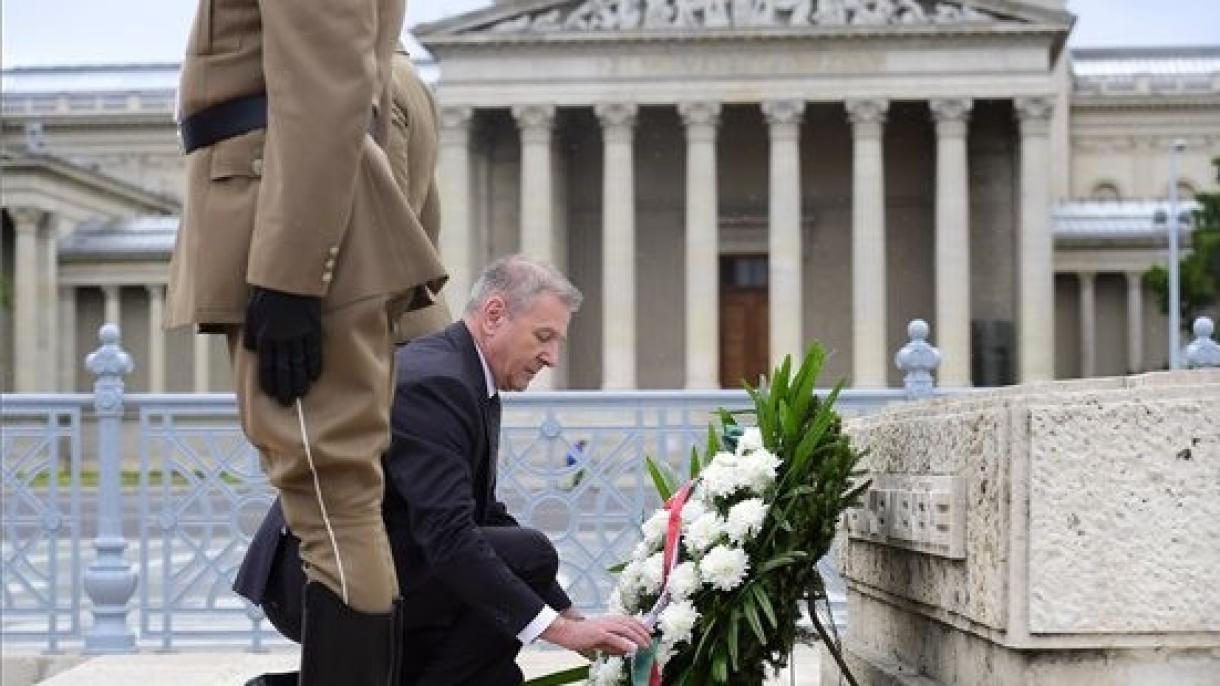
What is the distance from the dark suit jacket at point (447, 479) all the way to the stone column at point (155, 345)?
5378 centimetres

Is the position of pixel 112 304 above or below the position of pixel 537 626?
above

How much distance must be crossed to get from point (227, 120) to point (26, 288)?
5418cm

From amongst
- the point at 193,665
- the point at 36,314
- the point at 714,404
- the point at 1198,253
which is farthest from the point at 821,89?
the point at 193,665

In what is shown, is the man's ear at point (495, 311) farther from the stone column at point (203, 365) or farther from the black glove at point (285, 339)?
Result: the stone column at point (203, 365)

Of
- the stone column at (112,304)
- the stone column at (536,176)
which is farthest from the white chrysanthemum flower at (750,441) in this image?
the stone column at (112,304)

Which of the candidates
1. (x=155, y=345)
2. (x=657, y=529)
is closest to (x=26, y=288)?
(x=155, y=345)

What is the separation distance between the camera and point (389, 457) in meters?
4.55

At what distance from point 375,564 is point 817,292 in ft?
171

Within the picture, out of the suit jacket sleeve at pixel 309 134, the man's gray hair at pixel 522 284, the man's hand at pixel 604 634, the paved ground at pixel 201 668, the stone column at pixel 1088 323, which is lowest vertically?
the paved ground at pixel 201 668

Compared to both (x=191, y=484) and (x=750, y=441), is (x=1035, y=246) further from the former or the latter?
(x=750, y=441)

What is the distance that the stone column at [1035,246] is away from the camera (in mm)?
49656

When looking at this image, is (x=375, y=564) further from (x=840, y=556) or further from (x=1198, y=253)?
(x=1198, y=253)

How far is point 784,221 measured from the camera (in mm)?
50500

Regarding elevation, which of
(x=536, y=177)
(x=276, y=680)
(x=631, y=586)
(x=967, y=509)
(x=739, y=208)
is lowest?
(x=276, y=680)
